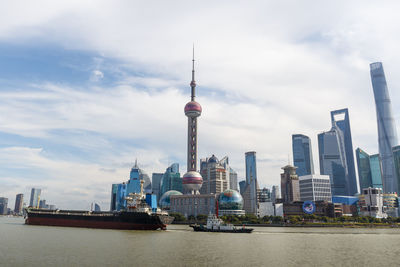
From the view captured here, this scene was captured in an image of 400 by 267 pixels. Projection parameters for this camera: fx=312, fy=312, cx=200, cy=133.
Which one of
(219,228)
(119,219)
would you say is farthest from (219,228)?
(119,219)

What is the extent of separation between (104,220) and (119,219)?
337 inches

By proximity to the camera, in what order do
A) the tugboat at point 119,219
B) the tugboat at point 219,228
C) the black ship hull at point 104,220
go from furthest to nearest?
the tugboat at point 119,219, the black ship hull at point 104,220, the tugboat at point 219,228

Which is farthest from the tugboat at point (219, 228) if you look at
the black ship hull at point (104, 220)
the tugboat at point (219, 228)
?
the black ship hull at point (104, 220)

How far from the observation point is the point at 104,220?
11612cm

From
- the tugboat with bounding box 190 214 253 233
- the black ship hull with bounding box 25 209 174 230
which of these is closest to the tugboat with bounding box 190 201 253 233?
the tugboat with bounding box 190 214 253 233

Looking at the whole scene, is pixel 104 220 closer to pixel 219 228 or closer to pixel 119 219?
pixel 119 219

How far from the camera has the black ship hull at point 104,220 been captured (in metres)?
106

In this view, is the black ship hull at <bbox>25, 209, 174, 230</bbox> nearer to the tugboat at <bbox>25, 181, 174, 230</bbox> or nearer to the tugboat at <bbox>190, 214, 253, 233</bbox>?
the tugboat at <bbox>25, 181, 174, 230</bbox>

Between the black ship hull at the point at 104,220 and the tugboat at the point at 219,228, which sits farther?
the black ship hull at the point at 104,220

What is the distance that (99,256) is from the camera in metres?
49.7

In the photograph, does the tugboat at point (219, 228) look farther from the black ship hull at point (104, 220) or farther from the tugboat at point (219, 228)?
the black ship hull at point (104, 220)

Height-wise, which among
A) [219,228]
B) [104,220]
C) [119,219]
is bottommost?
[219,228]

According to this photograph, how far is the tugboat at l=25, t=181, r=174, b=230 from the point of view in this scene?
105688 mm

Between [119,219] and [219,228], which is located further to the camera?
[119,219]
